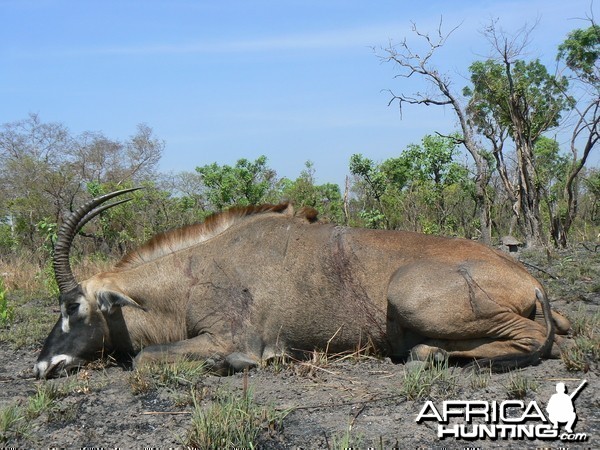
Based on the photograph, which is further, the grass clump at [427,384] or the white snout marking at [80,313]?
the white snout marking at [80,313]

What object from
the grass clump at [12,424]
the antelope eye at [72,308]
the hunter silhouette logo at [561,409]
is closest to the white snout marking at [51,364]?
the antelope eye at [72,308]

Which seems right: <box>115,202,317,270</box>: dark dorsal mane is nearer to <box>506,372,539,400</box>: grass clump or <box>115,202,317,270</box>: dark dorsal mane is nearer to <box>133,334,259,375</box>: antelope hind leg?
<box>133,334,259,375</box>: antelope hind leg

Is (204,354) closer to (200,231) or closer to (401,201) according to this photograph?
(200,231)

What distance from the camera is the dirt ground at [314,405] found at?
4262 millimetres

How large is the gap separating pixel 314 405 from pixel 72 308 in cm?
296

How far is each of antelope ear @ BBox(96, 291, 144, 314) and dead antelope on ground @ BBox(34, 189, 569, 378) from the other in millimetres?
12

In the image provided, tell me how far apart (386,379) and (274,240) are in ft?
5.95

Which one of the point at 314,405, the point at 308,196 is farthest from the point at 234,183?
the point at 314,405

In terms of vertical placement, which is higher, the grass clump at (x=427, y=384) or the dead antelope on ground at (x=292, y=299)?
the dead antelope on ground at (x=292, y=299)

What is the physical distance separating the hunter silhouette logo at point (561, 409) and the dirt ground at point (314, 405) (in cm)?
6

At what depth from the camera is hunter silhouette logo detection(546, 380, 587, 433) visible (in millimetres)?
4328

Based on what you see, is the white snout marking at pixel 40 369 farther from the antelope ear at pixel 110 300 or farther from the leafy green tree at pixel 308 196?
the leafy green tree at pixel 308 196
